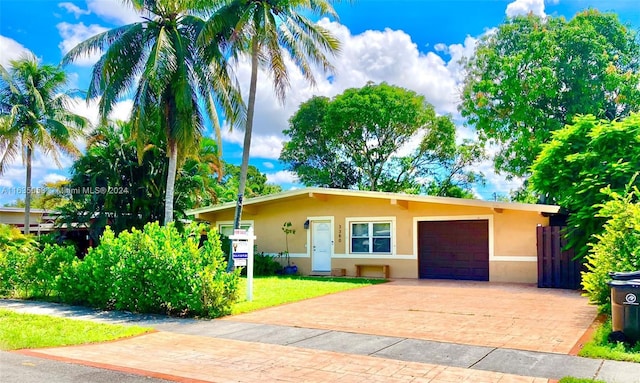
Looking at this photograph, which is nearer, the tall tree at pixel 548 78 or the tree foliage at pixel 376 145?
the tall tree at pixel 548 78

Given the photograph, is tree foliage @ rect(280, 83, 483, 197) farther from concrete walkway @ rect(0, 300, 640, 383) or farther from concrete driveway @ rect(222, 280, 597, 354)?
concrete walkway @ rect(0, 300, 640, 383)

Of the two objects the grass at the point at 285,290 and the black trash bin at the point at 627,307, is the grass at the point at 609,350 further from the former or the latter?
the grass at the point at 285,290

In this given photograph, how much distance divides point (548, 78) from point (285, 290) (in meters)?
15.3

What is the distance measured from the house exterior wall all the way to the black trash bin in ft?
30.4

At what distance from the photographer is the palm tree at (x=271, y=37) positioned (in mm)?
15438

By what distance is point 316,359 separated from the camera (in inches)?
267

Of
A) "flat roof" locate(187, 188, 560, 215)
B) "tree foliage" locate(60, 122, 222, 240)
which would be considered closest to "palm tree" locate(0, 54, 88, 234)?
"tree foliage" locate(60, 122, 222, 240)

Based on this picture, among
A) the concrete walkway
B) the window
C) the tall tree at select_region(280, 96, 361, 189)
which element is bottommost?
the concrete walkway

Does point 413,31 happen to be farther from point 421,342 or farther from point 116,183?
point 421,342

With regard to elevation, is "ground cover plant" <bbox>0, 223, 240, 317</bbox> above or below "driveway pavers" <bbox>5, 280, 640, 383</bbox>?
above

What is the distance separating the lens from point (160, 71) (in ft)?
51.1

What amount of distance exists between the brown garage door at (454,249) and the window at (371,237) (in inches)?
48.5

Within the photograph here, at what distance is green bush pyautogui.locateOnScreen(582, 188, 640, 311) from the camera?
8.47m

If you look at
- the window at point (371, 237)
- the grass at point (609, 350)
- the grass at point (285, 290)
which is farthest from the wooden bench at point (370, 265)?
the grass at point (609, 350)
